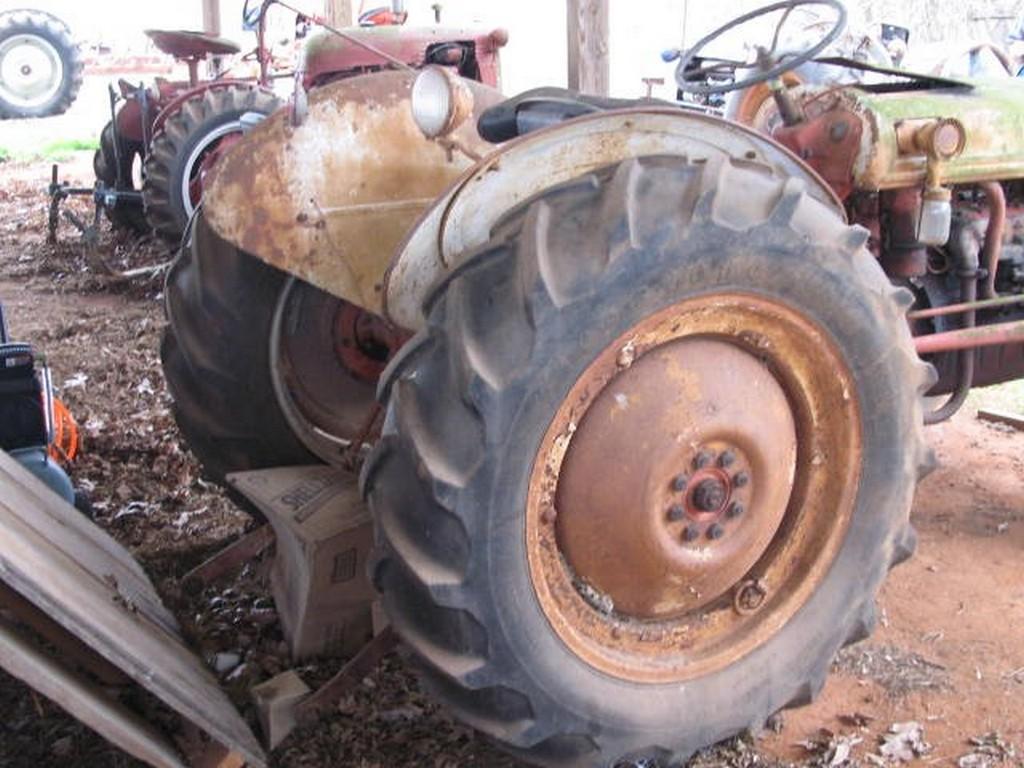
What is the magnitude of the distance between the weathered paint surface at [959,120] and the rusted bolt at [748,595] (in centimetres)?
122

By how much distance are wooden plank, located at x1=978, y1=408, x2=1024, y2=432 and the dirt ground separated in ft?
0.18

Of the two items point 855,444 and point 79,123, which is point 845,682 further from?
point 79,123

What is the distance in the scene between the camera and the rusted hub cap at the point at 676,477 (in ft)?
6.82

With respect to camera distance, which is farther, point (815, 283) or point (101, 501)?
point (101, 501)

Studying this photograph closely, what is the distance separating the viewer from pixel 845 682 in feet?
9.16

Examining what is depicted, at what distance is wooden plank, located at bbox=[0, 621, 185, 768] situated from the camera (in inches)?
75.6

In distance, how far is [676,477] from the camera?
7.01ft

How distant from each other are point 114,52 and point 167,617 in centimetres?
1600

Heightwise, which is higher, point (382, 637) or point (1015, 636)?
point (382, 637)

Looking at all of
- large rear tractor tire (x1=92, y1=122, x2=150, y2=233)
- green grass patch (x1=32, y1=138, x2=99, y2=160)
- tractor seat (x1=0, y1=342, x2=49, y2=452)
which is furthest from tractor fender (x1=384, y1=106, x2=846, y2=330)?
green grass patch (x1=32, y1=138, x2=99, y2=160)

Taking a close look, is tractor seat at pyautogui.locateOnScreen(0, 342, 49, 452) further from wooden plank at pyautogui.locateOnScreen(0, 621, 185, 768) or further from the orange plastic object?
wooden plank at pyautogui.locateOnScreen(0, 621, 185, 768)

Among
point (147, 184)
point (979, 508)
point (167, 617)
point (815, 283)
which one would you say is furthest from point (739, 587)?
point (147, 184)

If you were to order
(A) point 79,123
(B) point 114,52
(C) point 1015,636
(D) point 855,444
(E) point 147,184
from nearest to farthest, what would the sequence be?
1. (D) point 855,444
2. (C) point 1015,636
3. (E) point 147,184
4. (A) point 79,123
5. (B) point 114,52

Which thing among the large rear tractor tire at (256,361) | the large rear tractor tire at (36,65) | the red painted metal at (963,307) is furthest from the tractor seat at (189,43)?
the large rear tractor tire at (36,65)
